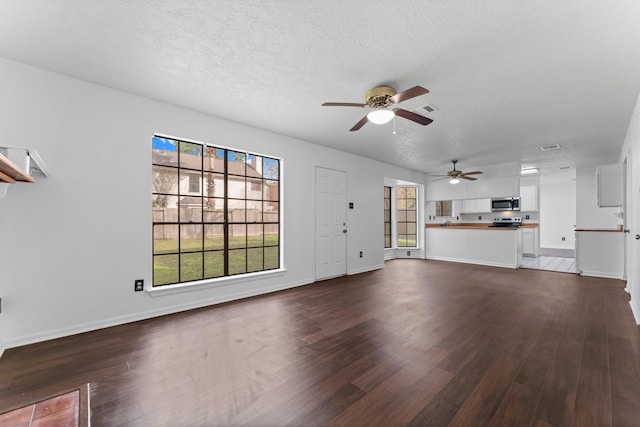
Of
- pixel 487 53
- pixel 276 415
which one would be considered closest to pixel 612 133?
pixel 487 53

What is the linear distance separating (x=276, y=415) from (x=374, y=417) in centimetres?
57

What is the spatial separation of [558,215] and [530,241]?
→ 2.52 metres

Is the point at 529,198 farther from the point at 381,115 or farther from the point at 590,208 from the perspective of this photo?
the point at 381,115

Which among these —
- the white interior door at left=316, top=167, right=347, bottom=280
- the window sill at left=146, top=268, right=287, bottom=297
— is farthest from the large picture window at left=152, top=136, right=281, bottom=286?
the white interior door at left=316, top=167, right=347, bottom=280

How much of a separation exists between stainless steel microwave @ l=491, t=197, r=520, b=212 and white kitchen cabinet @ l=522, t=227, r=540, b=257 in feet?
2.71

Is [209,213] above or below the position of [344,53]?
below

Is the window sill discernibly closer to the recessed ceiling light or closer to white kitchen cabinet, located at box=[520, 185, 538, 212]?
the recessed ceiling light

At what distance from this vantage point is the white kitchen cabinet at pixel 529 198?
7.93 meters

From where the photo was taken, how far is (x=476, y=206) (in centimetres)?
842

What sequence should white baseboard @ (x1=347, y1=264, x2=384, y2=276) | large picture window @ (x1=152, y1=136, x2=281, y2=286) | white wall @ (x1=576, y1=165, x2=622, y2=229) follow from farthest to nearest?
white wall @ (x1=576, y1=165, x2=622, y2=229)
white baseboard @ (x1=347, y1=264, x2=384, y2=276)
large picture window @ (x1=152, y1=136, x2=281, y2=286)

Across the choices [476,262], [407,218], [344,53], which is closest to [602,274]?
[476,262]

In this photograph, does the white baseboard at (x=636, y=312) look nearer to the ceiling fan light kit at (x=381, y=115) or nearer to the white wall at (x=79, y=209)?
the ceiling fan light kit at (x=381, y=115)

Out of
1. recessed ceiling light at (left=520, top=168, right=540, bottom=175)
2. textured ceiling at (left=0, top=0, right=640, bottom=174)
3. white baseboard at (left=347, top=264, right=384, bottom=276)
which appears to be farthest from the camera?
recessed ceiling light at (left=520, top=168, right=540, bottom=175)

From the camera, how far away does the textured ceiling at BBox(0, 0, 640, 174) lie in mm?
1857
